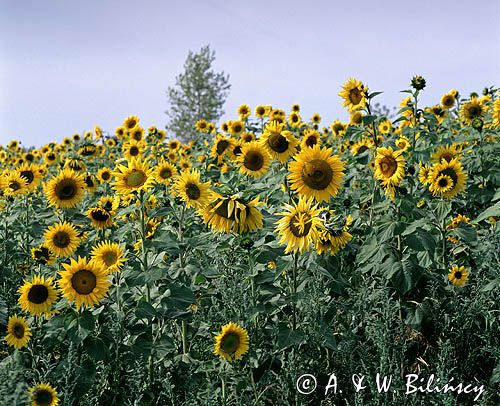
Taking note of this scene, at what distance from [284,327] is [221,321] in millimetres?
788

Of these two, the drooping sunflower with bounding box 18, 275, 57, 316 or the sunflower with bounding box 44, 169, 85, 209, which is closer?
the drooping sunflower with bounding box 18, 275, 57, 316

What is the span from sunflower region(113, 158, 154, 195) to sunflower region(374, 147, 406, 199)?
1.61m

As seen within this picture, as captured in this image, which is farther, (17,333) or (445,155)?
(445,155)

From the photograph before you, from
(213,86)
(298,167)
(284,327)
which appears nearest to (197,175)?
(298,167)

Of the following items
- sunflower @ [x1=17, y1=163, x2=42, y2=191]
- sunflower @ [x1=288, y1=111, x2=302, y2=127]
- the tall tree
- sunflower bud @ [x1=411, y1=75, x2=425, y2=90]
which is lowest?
sunflower @ [x1=17, y1=163, x2=42, y2=191]

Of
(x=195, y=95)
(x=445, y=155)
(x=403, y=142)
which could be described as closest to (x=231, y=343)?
(x=445, y=155)

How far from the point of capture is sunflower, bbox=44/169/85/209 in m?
5.14

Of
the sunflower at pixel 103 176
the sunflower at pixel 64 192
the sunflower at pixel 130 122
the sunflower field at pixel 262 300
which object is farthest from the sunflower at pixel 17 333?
the sunflower at pixel 130 122

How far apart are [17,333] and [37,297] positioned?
264mm

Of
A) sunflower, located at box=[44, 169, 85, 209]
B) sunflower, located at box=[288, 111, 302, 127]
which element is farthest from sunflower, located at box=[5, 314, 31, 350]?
sunflower, located at box=[288, 111, 302, 127]

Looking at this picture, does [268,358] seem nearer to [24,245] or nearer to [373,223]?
[373,223]

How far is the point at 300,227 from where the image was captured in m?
3.35

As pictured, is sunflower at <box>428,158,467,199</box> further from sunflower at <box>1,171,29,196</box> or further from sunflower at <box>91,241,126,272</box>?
sunflower at <box>1,171,29,196</box>

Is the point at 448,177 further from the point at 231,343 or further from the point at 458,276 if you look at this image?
the point at 231,343
